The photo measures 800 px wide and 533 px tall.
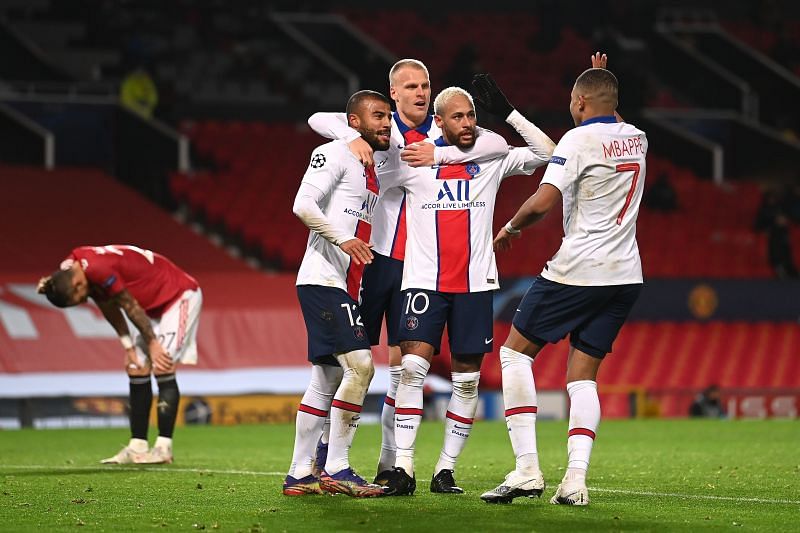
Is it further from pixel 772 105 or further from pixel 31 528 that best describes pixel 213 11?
pixel 31 528

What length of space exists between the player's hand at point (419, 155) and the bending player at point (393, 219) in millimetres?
202

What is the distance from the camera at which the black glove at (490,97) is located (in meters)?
7.70

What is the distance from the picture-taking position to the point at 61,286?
9.43 m

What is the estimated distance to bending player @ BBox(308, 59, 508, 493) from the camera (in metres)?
7.92

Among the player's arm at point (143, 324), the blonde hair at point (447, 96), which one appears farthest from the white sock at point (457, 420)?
the player's arm at point (143, 324)

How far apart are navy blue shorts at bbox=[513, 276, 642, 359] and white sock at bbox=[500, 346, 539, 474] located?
0.15m

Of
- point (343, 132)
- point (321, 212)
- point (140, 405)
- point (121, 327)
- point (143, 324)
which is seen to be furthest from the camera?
point (140, 405)

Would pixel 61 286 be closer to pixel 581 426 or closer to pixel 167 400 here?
pixel 167 400

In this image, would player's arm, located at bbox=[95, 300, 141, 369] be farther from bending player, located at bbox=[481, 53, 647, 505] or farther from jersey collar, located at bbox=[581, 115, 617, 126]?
jersey collar, located at bbox=[581, 115, 617, 126]

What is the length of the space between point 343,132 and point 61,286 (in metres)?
2.71

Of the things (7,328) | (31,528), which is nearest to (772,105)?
(7,328)

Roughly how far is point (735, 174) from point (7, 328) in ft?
58.2

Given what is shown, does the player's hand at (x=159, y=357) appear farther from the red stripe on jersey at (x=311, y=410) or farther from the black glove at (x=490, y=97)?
the black glove at (x=490, y=97)

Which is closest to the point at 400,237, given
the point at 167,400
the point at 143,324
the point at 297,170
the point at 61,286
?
the point at 143,324
